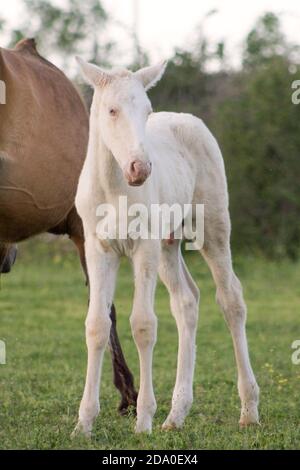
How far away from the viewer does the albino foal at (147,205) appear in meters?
4.75

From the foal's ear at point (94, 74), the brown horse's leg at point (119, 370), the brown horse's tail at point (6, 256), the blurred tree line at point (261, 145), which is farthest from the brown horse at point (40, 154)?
the blurred tree line at point (261, 145)

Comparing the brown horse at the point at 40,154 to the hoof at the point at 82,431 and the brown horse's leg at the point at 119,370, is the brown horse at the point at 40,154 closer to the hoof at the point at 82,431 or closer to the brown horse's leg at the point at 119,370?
the brown horse's leg at the point at 119,370

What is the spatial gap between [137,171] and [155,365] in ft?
15.0

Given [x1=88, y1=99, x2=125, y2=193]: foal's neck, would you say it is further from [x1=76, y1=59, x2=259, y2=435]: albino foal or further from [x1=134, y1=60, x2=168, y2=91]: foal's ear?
[x1=134, y1=60, x2=168, y2=91]: foal's ear

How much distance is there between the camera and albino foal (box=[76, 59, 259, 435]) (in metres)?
4.75

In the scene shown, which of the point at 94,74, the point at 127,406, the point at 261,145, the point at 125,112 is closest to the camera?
the point at 125,112

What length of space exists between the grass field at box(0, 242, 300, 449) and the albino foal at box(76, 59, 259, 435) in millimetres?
291

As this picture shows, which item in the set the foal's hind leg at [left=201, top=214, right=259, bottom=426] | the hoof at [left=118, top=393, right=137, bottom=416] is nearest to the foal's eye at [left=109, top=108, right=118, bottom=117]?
the foal's hind leg at [left=201, top=214, right=259, bottom=426]

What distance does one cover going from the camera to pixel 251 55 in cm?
2123

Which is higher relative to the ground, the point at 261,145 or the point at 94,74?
the point at 261,145

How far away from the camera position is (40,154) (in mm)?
6184

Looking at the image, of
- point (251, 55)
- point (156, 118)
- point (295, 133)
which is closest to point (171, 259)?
point (156, 118)

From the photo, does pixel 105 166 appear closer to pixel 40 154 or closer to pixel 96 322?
pixel 96 322

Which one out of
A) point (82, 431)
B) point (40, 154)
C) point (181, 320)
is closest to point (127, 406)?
point (181, 320)
